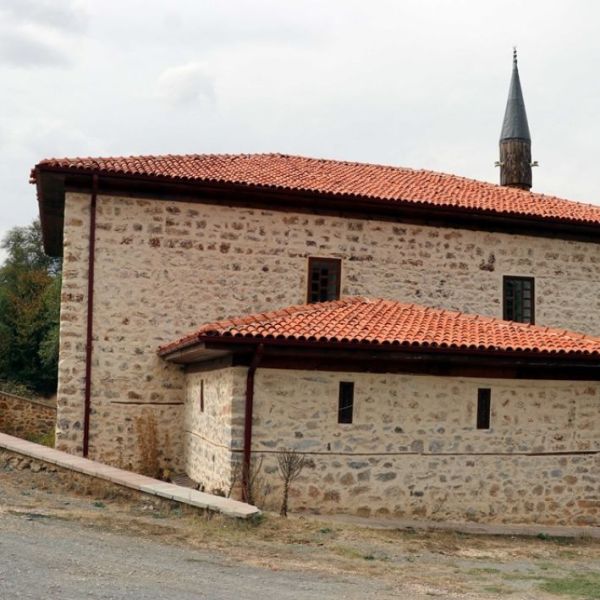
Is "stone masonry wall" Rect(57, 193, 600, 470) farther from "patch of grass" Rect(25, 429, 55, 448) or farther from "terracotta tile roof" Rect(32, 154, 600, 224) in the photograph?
"patch of grass" Rect(25, 429, 55, 448)

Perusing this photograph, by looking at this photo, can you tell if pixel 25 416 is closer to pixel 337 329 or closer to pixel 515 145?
pixel 337 329

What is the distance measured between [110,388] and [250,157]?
6066 mm

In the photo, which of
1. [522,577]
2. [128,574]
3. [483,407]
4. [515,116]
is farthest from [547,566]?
Result: [515,116]

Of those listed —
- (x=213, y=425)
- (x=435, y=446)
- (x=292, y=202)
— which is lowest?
(x=435, y=446)

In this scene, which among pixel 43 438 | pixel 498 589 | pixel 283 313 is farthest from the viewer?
pixel 43 438

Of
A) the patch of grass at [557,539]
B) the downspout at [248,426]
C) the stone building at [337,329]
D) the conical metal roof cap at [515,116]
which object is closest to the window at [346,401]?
the stone building at [337,329]

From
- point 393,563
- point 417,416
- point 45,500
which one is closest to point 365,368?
point 417,416

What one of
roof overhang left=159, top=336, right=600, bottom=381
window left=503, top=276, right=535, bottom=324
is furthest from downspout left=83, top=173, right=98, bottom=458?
window left=503, top=276, right=535, bottom=324

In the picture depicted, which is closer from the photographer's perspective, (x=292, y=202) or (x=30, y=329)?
(x=292, y=202)

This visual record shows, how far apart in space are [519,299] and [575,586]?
9091 millimetres

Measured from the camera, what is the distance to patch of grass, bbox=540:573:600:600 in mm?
7688

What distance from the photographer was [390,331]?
12016 millimetres

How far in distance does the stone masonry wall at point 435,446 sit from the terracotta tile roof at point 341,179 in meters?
4.55

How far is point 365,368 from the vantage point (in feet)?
38.4
